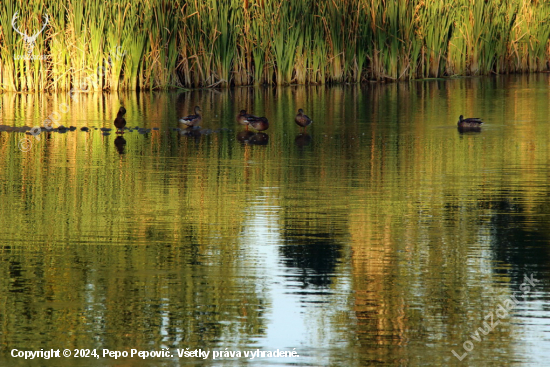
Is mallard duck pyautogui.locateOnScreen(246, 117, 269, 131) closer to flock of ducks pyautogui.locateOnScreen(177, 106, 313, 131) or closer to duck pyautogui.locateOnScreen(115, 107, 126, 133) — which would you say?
flock of ducks pyautogui.locateOnScreen(177, 106, 313, 131)

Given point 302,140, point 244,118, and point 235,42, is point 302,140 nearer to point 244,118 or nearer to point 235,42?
point 244,118

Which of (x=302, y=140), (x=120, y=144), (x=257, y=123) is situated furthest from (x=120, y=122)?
(x=302, y=140)

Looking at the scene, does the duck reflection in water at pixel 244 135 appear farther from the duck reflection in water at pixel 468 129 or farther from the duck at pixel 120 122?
the duck reflection in water at pixel 468 129

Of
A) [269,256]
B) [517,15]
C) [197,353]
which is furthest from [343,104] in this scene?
[197,353]

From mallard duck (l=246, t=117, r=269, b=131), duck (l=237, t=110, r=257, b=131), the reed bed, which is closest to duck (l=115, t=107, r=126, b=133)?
duck (l=237, t=110, r=257, b=131)

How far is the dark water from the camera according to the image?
5.02 metres

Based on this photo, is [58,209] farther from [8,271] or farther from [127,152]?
[127,152]

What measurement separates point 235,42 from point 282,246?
595 inches

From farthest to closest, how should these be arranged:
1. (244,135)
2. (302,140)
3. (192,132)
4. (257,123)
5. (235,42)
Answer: (235,42)
(192,132)
(257,123)
(244,135)
(302,140)

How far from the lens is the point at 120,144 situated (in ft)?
42.3

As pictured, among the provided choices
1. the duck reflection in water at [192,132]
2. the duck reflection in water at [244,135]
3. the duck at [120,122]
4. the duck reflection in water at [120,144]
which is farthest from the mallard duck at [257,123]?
the duck at [120,122]

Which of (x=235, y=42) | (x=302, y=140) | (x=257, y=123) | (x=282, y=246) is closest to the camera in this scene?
(x=282, y=246)

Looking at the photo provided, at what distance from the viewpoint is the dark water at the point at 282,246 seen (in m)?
5.02

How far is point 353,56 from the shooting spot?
907 inches
